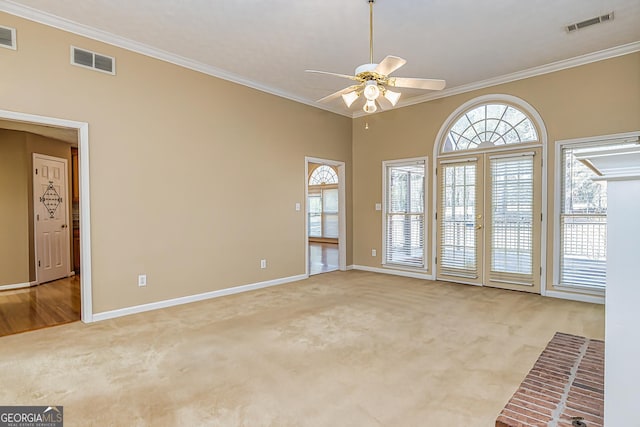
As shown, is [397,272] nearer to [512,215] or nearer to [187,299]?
[512,215]

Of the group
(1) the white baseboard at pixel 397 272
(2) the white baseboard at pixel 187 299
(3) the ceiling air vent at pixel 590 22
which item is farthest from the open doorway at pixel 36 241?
(3) the ceiling air vent at pixel 590 22

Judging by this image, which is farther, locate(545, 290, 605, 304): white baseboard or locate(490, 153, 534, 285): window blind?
locate(490, 153, 534, 285): window blind

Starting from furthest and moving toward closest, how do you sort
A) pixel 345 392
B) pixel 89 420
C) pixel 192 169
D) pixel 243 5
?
pixel 192 169 → pixel 243 5 → pixel 345 392 → pixel 89 420

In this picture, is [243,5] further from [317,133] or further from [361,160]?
[361,160]

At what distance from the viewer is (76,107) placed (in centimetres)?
354

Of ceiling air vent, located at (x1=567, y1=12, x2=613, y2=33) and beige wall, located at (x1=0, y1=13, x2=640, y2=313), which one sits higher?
ceiling air vent, located at (x1=567, y1=12, x2=613, y2=33)

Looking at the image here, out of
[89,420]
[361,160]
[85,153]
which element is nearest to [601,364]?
[89,420]

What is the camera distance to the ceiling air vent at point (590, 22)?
11.1 feet

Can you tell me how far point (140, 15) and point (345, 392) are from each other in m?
3.82

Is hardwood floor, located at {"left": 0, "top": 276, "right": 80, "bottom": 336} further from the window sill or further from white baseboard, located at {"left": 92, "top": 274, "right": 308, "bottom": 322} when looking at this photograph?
the window sill

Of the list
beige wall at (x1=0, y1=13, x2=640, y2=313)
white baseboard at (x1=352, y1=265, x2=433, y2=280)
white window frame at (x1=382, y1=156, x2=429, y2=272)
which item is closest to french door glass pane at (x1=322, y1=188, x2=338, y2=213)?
white baseboard at (x1=352, y1=265, x2=433, y2=280)

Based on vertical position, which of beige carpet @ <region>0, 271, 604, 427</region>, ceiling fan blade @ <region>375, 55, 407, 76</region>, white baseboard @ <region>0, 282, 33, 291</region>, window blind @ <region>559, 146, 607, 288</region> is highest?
ceiling fan blade @ <region>375, 55, 407, 76</region>

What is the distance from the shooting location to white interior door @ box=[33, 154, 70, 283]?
561 cm

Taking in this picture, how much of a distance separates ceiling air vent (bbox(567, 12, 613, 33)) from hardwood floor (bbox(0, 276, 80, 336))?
6.20 meters
